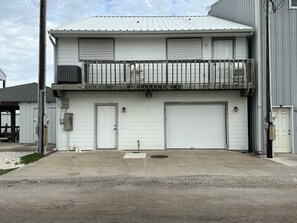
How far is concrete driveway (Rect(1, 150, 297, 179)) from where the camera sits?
10406 mm

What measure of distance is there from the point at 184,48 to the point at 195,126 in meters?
3.77

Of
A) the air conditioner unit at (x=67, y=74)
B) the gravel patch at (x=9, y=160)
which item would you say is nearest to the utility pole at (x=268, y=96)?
the air conditioner unit at (x=67, y=74)

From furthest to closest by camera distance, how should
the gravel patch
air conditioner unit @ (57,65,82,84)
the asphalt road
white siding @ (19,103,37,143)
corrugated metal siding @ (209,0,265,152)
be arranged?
white siding @ (19,103,37,143), air conditioner unit @ (57,65,82,84), corrugated metal siding @ (209,0,265,152), the gravel patch, the asphalt road

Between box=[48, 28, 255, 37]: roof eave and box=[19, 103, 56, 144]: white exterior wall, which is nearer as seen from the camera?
box=[48, 28, 255, 37]: roof eave

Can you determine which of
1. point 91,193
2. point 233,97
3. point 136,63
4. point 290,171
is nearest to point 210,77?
point 233,97

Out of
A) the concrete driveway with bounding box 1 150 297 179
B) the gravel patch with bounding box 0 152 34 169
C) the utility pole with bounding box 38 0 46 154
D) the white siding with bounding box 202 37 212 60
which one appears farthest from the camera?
the white siding with bounding box 202 37 212 60

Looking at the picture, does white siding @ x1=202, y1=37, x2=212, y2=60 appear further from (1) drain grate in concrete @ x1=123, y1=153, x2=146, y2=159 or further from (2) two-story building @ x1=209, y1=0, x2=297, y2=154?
(1) drain grate in concrete @ x1=123, y1=153, x2=146, y2=159

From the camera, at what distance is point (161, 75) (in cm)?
1577

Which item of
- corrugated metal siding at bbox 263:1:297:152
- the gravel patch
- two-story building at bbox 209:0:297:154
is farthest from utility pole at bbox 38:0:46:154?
corrugated metal siding at bbox 263:1:297:152

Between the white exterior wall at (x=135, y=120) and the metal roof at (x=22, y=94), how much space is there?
18.1ft

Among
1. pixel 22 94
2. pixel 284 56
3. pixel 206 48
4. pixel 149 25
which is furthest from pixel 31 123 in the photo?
pixel 284 56

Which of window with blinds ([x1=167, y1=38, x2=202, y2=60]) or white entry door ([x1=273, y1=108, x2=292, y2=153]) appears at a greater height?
window with blinds ([x1=167, y1=38, x2=202, y2=60])

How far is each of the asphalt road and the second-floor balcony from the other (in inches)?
259

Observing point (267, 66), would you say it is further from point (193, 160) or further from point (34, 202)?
point (34, 202)
